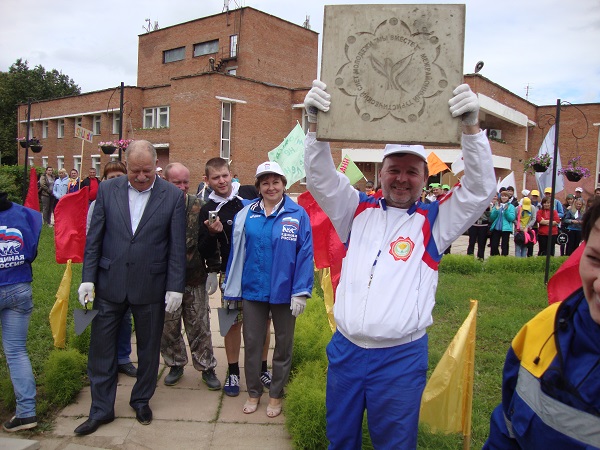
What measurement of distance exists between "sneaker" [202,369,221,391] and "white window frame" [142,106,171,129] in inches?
1194

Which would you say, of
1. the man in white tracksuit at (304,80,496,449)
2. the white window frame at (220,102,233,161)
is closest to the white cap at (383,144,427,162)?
the man in white tracksuit at (304,80,496,449)

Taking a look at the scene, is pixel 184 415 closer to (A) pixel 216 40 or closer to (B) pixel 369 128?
(B) pixel 369 128

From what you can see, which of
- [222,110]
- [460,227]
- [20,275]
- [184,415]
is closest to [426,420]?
[460,227]

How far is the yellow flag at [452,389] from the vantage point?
115 inches

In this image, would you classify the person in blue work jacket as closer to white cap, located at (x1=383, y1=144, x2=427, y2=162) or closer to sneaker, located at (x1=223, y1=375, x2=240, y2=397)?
white cap, located at (x1=383, y1=144, x2=427, y2=162)

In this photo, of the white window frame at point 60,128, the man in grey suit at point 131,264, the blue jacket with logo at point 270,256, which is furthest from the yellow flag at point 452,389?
the white window frame at point 60,128

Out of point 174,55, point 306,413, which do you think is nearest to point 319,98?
point 306,413

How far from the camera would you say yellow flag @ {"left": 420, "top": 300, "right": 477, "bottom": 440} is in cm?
292

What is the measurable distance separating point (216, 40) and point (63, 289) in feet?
113

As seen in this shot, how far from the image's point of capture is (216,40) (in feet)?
119

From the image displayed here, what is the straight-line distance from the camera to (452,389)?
9.85 ft

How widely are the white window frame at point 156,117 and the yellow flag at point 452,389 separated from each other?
32.1m

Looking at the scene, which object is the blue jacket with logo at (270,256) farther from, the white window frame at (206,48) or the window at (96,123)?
the window at (96,123)

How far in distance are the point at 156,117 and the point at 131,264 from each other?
1269 inches
